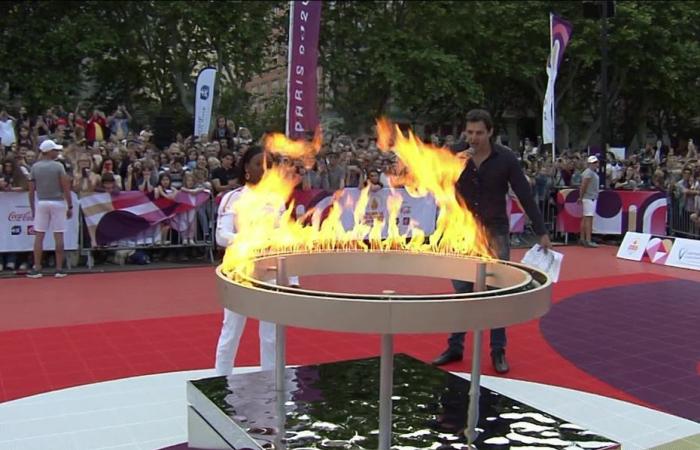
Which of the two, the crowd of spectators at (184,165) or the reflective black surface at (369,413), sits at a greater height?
the crowd of spectators at (184,165)

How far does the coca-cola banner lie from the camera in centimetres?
1070

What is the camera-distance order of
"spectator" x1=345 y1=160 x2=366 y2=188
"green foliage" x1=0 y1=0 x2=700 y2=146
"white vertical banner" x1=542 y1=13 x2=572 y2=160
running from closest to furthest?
"spectator" x1=345 y1=160 x2=366 y2=188 → "white vertical banner" x1=542 y1=13 x2=572 y2=160 → "green foliage" x1=0 y1=0 x2=700 y2=146

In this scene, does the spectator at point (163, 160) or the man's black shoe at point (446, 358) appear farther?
the spectator at point (163, 160)

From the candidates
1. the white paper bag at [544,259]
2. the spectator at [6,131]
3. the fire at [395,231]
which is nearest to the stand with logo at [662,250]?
the white paper bag at [544,259]

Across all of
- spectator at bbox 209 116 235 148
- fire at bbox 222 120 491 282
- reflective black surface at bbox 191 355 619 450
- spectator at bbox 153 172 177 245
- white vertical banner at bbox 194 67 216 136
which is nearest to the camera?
reflective black surface at bbox 191 355 619 450

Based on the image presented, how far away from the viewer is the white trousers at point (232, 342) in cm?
468

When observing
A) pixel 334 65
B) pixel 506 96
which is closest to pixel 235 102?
pixel 334 65

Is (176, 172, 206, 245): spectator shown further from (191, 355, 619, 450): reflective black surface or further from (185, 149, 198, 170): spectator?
(191, 355, 619, 450): reflective black surface

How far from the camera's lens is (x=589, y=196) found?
14.8m

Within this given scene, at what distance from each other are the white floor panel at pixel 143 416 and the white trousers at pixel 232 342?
416 mm

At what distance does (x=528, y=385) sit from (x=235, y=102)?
25827 mm

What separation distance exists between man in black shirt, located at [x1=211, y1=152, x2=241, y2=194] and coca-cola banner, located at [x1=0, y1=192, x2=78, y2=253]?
2.50m

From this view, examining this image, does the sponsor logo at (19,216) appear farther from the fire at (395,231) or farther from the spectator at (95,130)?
the fire at (395,231)

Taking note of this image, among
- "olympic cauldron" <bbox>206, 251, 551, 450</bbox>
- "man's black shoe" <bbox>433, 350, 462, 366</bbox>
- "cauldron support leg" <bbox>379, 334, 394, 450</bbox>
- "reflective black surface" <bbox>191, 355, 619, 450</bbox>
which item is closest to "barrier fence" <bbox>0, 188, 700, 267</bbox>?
"man's black shoe" <bbox>433, 350, 462, 366</bbox>
